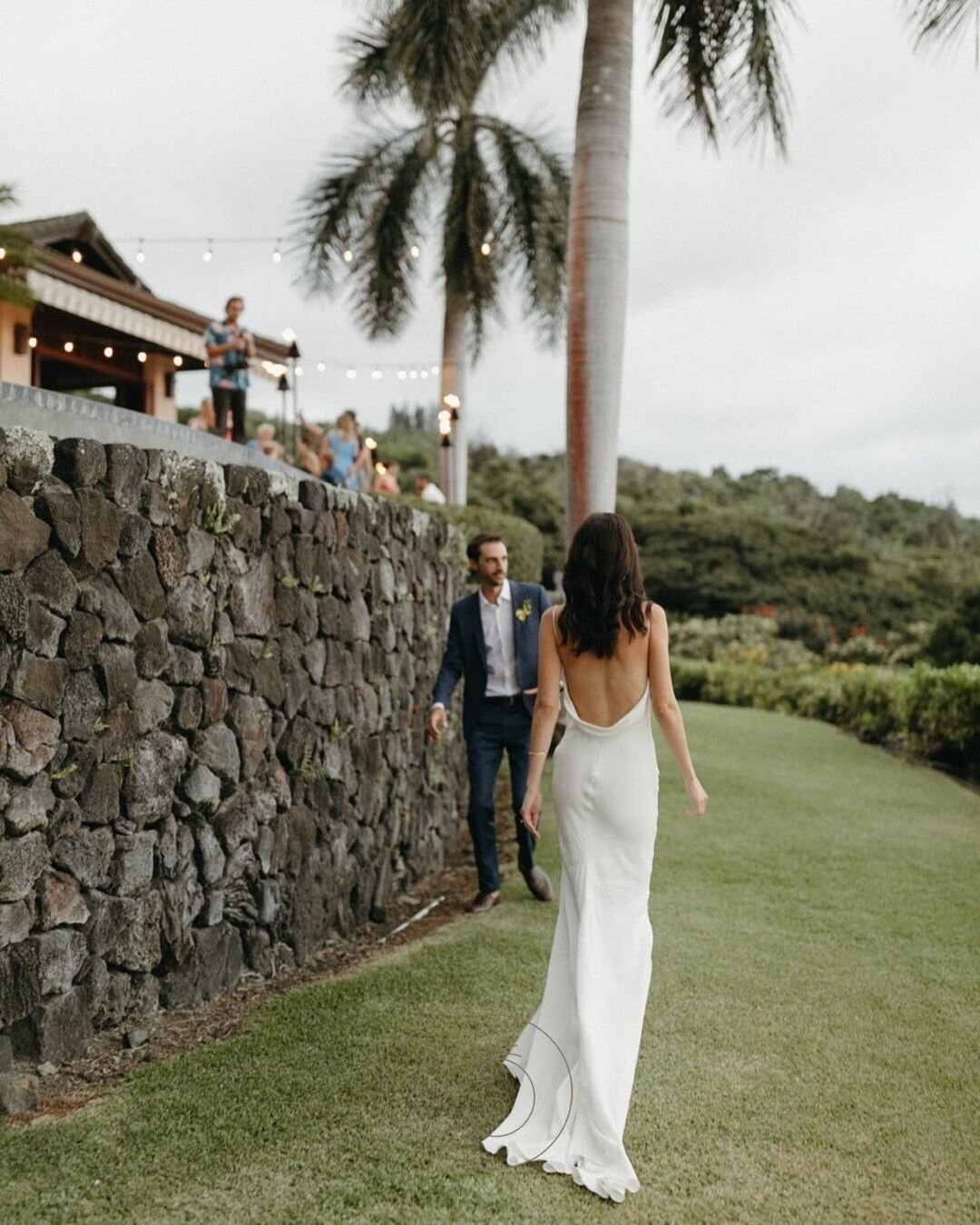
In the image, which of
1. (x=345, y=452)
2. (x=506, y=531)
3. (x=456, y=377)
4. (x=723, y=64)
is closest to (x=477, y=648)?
(x=345, y=452)

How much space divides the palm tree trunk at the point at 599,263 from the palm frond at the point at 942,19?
2.35 m

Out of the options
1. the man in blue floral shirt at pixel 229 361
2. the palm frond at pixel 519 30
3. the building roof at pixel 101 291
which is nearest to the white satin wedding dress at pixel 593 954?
the man in blue floral shirt at pixel 229 361

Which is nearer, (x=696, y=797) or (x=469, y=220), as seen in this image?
(x=696, y=797)

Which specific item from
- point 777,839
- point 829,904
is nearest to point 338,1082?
point 829,904

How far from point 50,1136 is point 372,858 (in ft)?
10.6

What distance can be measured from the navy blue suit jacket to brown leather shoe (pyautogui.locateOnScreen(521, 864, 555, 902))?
888 millimetres

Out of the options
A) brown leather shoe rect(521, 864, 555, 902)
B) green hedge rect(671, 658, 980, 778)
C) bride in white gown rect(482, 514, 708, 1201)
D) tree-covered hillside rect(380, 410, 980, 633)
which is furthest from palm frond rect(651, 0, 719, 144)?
tree-covered hillside rect(380, 410, 980, 633)

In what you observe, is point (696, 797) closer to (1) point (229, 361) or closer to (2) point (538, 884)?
(2) point (538, 884)

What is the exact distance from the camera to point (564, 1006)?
12.4 feet

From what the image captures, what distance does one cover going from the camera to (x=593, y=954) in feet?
12.1

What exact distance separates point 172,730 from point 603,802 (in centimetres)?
199

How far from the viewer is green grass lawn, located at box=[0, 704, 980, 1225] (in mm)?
3271

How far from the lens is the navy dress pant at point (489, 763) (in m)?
6.34

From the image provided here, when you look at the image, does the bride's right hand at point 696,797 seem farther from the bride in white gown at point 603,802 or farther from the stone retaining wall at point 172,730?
the stone retaining wall at point 172,730
